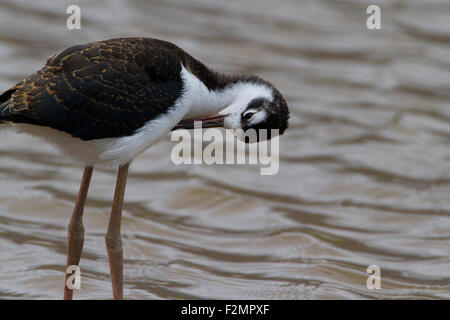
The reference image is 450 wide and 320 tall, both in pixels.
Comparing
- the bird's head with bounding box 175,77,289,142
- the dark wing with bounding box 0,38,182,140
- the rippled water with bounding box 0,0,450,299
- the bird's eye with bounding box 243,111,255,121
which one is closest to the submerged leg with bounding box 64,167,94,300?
the rippled water with bounding box 0,0,450,299

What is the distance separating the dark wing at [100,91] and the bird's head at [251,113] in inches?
28.6

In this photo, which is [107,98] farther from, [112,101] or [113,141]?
[113,141]

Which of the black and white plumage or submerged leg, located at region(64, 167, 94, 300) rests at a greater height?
the black and white plumage

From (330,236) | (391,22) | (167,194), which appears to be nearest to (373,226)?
(330,236)

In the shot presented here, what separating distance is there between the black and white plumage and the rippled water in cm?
232

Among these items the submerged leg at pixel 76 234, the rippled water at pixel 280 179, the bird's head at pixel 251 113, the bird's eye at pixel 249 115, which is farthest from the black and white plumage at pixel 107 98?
the rippled water at pixel 280 179

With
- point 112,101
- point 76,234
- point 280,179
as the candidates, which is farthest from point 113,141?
point 280,179

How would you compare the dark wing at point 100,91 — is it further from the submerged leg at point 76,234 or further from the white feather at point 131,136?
the submerged leg at point 76,234

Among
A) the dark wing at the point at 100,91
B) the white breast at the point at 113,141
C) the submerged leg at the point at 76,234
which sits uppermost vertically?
the dark wing at the point at 100,91

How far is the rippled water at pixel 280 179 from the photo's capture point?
11.6m

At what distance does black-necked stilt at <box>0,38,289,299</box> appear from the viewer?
895cm

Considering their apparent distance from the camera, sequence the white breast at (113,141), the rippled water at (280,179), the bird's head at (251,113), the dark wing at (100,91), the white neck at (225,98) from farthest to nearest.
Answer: the rippled water at (280,179) → the bird's head at (251,113) → the white neck at (225,98) → the white breast at (113,141) → the dark wing at (100,91)

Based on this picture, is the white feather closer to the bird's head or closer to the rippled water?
the bird's head

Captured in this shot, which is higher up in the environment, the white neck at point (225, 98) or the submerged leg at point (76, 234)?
the white neck at point (225, 98)
